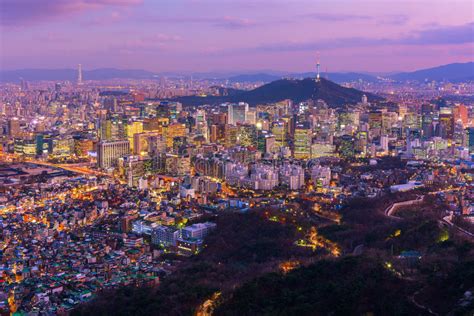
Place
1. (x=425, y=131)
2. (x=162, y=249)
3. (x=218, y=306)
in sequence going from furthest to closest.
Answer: (x=425, y=131), (x=162, y=249), (x=218, y=306)

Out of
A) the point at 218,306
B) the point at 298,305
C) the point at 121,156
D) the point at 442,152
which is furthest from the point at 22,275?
the point at 442,152

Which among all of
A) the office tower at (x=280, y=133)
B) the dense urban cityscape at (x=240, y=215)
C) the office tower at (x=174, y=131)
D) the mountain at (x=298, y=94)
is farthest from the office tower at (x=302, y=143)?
the mountain at (x=298, y=94)

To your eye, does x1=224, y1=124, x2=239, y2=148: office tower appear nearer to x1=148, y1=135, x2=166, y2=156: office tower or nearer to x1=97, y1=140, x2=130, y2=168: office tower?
x1=148, y1=135, x2=166, y2=156: office tower

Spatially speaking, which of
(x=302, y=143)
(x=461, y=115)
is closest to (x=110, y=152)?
(x=302, y=143)

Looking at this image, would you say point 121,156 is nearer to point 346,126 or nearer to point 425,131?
point 346,126

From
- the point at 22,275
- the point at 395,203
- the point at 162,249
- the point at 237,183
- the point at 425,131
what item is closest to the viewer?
the point at 22,275

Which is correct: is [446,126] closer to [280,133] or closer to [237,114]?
[280,133]

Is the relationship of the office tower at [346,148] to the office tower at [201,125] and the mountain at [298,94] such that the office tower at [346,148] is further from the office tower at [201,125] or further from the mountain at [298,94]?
the mountain at [298,94]
